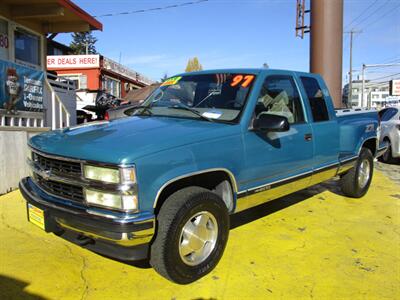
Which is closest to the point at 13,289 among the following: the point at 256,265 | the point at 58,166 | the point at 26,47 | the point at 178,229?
the point at 58,166

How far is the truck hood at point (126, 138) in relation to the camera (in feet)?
9.02

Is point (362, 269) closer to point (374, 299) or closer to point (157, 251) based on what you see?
point (374, 299)

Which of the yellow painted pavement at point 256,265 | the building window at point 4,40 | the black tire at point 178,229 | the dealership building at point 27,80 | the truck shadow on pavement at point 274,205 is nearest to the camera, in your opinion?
the black tire at point 178,229

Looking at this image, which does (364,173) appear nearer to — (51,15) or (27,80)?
(27,80)

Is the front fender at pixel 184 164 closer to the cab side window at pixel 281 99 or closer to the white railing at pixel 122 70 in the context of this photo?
the cab side window at pixel 281 99

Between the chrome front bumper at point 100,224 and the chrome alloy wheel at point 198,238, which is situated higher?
the chrome front bumper at point 100,224

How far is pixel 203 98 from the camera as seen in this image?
403 cm

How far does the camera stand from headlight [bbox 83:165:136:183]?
2.65m

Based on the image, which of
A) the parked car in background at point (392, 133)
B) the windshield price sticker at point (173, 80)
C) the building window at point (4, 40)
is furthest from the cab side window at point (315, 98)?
the building window at point (4, 40)

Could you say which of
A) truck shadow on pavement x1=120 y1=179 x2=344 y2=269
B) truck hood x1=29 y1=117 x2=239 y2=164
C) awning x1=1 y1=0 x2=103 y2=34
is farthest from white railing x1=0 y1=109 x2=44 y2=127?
truck shadow on pavement x1=120 y1=179 x2=344 y2=269

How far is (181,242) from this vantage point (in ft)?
10.1

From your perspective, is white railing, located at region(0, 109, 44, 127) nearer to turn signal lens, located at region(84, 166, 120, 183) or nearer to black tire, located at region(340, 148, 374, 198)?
turn signal lens, located at region(84, 166, 120, 183)

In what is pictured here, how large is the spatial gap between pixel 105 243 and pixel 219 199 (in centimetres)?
103

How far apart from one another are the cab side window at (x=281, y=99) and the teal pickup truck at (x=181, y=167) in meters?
0.01
